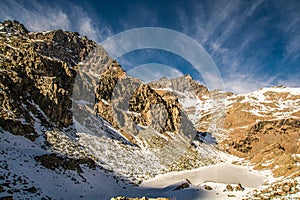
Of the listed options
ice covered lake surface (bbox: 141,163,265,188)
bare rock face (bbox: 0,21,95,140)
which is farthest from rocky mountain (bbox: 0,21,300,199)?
ice covered lake surface (bbox: 141,163,265,188)

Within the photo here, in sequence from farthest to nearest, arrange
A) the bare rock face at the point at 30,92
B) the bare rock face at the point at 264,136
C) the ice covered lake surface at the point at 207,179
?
the bare rock face at the point at 264,136
the ice covered lake surface at the point at 207,179
the bare rock face at the point at 30,92

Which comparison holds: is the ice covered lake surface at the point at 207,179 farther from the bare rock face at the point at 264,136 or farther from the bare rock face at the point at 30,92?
the bare rock face at the point at 264,136

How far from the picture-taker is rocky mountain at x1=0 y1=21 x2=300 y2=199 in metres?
25.6

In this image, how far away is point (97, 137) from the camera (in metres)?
52.7

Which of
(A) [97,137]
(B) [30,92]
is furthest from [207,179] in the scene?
(B) [30,92]

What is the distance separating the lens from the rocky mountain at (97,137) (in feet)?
84.1

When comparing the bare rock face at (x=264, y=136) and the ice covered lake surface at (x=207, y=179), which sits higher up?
the bare rock face at (x=264, y=136)

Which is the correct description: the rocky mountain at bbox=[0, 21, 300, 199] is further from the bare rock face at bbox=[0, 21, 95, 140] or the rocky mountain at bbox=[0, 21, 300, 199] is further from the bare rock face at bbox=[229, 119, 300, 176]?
the bare rock face at bbox=[229, 119, 300, 176]

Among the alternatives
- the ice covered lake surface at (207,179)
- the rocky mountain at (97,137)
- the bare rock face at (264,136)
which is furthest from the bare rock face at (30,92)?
the bare rock face at (264,136)

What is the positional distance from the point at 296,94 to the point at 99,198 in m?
218

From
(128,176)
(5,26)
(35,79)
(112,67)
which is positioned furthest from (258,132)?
(5,26)

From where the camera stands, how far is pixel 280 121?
124m

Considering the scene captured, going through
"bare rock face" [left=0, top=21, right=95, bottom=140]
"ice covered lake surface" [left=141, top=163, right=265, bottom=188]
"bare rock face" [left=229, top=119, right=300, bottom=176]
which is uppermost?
"bare rock face" [left=229, top=119, right=300, bottom=176]

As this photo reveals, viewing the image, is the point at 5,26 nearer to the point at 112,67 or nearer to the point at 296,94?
the point at 112,67
